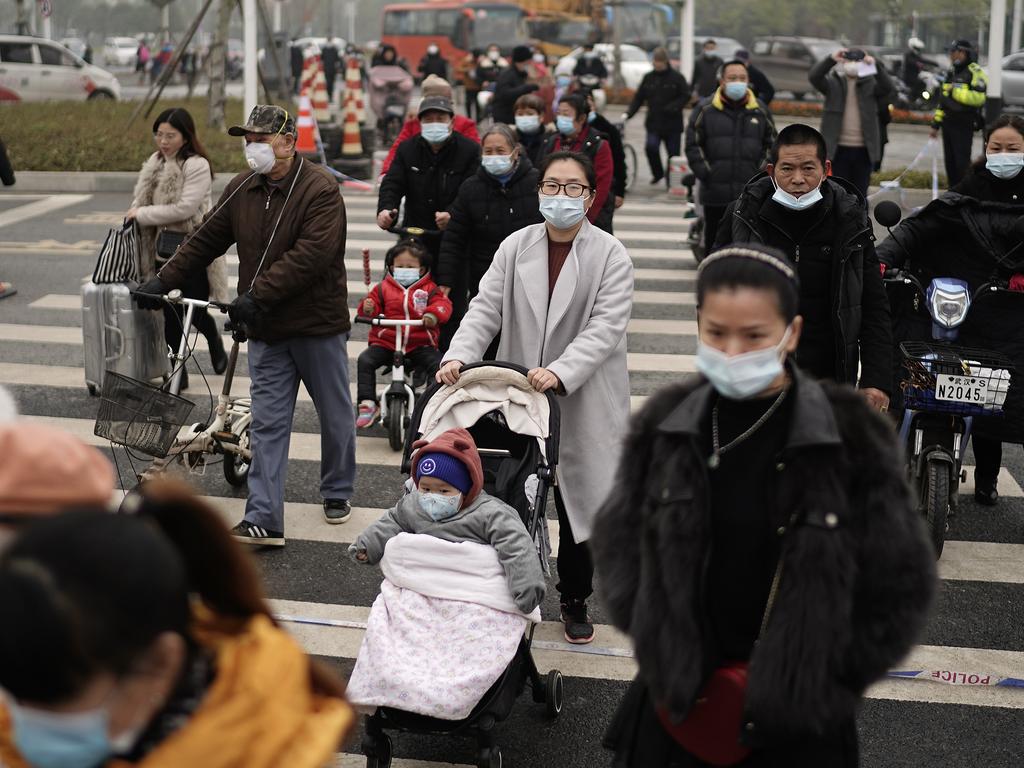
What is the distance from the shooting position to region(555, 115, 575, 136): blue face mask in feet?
39.3

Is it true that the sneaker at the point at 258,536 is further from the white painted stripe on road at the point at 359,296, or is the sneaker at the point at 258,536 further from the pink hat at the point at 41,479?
the white painted stripe on road at the point at 359,296

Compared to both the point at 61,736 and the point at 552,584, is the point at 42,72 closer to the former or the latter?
the point at 552,584

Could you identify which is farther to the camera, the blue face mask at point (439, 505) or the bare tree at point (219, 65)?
the bare tree at point (219, 65)

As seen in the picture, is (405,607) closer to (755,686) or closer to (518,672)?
(518,672)

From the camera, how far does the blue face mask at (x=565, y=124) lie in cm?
1199

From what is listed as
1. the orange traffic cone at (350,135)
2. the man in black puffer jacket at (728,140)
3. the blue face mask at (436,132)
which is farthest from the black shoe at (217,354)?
the orange traffic cone at (350,135)

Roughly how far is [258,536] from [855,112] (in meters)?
9.65

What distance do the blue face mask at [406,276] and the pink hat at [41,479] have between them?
634 centimetres

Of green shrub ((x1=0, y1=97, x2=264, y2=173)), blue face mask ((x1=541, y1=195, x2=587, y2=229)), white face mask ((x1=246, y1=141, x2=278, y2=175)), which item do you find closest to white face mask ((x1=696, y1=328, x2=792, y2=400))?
blue face mask ((x1=541, y1=195, x2=587, y2=229))

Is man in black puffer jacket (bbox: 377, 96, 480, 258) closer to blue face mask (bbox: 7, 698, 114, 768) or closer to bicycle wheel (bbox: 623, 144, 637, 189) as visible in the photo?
blue face mask (bbox: 7, 698, 114, 768)

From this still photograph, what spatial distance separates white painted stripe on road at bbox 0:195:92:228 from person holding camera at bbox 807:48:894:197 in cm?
926

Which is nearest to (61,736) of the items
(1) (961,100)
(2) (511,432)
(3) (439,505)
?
(3) (439,505)

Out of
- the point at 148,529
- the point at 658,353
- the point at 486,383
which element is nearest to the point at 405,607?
the point at 486,383

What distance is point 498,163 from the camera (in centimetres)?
834
